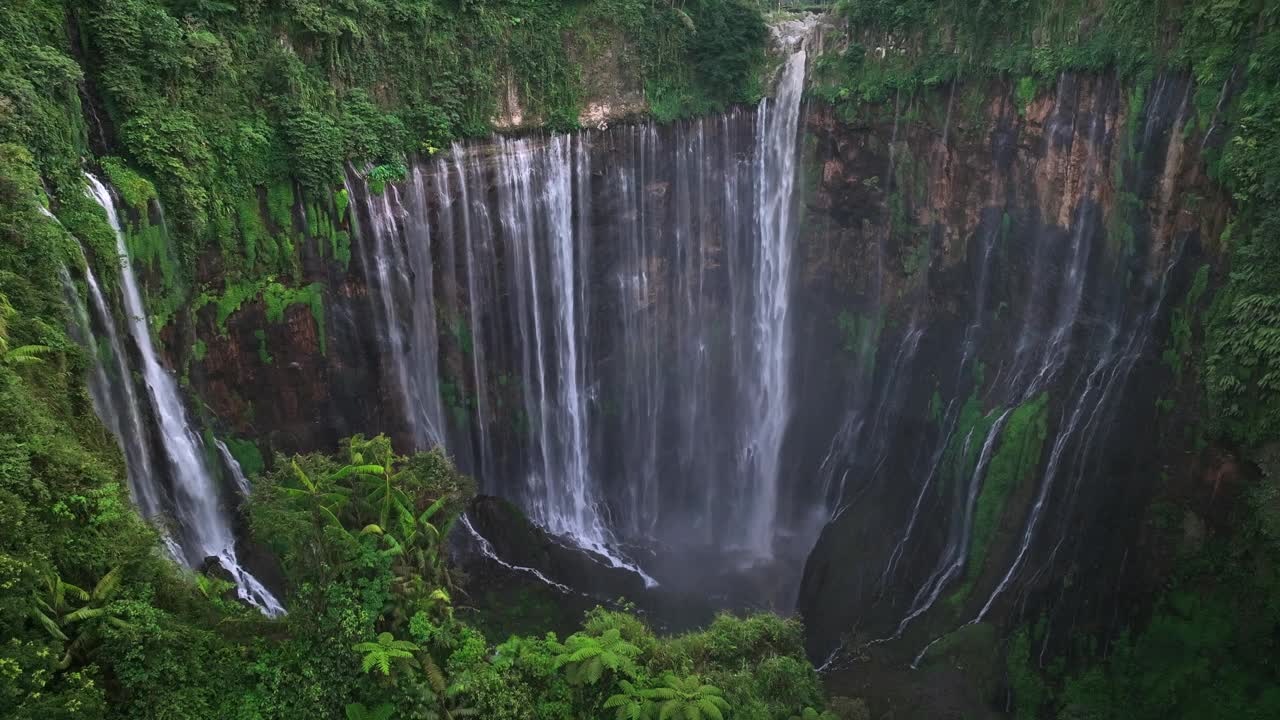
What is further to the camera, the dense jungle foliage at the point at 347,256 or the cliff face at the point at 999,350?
the cliff face at the point at 999,350

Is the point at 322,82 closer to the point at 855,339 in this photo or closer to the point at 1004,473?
the point at 855,339

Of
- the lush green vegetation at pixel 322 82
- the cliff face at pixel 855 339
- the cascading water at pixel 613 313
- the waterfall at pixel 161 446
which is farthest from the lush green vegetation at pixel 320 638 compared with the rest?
the cascading water at pixel 613 313

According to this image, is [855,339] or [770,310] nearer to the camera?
[855,339]

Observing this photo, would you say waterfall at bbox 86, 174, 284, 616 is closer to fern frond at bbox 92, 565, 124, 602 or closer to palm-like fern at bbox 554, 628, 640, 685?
fern frond at bbox 92, 565, 124, 602

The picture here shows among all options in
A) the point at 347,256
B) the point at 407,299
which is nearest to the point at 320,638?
the point at 347,256

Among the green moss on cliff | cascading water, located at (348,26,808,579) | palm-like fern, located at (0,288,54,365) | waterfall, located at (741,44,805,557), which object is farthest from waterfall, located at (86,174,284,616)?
waterfall, located at (741,44,805,557)

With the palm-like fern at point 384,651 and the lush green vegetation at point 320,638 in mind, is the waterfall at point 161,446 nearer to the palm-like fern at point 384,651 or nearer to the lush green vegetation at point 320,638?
the lush green vegetation at point 320,638

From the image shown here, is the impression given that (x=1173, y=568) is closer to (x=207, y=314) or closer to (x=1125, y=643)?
(x=1125, y=643)
